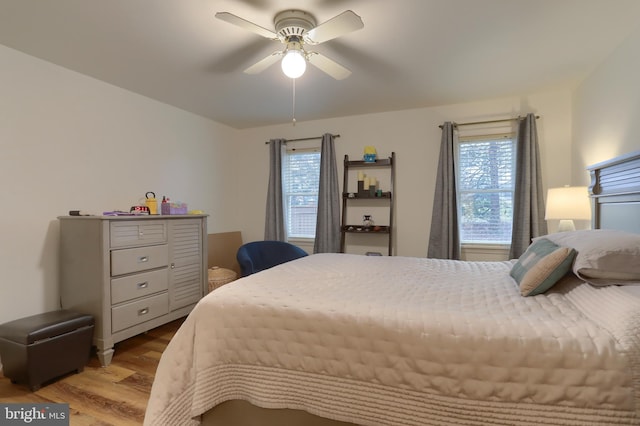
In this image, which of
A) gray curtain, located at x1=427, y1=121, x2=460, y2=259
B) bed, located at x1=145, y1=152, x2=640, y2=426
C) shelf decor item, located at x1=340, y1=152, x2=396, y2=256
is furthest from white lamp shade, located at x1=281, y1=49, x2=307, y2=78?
gray curtain, located at x1=427, y1=121, x2=460, y2=259

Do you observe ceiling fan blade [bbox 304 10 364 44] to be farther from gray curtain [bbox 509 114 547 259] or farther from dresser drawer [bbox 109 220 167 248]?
gray curtain [bbox 509 114 547 259]

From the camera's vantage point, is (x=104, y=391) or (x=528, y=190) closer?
(x=104, y=391)

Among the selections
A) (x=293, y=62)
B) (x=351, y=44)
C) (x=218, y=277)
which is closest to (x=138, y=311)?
(x=218, y=277)

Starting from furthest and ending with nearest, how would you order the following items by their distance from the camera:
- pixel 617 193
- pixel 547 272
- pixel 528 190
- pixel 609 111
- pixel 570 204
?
pixel 528 190
pixel 570 204
pixel 609 111
pixel 617 193
pixel 547 272

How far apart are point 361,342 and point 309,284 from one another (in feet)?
1.88

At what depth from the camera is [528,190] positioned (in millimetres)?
3217

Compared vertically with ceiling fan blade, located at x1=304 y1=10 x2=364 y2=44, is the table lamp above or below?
below

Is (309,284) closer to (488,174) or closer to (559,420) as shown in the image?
(559,420)

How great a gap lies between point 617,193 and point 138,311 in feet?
11.8

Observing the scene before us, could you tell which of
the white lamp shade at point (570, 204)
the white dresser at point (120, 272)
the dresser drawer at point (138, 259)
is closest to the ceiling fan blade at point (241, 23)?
the white dresser at point (120, 272)

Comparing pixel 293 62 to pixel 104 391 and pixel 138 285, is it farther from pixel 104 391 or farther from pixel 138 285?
pixel 104 391

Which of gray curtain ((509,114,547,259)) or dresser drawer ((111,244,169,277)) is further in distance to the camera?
gray curtain ((509,114,547,259))

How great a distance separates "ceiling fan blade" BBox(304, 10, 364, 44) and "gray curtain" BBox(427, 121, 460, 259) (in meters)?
2.19

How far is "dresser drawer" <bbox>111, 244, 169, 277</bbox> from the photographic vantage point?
96.0 inches
